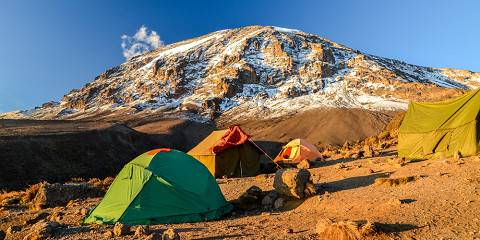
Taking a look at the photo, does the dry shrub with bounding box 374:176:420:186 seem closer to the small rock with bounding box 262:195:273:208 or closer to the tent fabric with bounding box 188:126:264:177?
the small rock with bounding box 262:195:273:208

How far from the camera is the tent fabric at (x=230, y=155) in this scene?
21.1m

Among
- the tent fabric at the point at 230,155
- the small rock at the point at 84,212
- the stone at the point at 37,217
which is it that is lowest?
the stone at the point at 37,217

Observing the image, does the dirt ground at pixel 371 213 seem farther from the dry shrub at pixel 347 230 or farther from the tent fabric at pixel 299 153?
the tent fabric at pixel 299 153

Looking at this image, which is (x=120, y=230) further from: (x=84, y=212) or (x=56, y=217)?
(x=56, y=217)

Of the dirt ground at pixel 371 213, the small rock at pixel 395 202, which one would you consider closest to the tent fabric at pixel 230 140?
the dirt ground at pixel 371 213

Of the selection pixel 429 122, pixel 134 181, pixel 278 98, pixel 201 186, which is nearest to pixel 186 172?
pixel 201 186

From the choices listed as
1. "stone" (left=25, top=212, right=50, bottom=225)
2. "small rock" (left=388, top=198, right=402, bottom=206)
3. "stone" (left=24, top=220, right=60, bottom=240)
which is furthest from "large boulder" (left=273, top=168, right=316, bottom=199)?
"stone" (left=25, top=212, right=50, bottom=225)

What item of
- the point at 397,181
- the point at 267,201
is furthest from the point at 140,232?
the point at 397,181

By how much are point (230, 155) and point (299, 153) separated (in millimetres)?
7098

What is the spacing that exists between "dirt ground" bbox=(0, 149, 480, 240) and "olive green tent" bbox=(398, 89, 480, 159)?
8.56ft

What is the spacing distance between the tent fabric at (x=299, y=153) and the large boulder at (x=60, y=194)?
14.3 meters

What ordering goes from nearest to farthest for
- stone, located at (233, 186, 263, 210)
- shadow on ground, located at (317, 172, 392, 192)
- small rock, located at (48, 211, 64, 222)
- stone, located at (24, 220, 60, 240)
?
stone, located at (24, 220, 60, 240), small rock, located at (48, 211, 64, 222), stone, located at (233, 186, 263, 210), shadow on ground, located at (317, 172, 392, 192)

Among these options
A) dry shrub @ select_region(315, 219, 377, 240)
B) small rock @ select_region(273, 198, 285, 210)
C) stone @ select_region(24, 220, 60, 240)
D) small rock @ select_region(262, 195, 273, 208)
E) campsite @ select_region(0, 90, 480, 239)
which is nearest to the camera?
dry shrub @ select_region(315, 219, 377, 240)

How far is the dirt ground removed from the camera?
7695 mm
